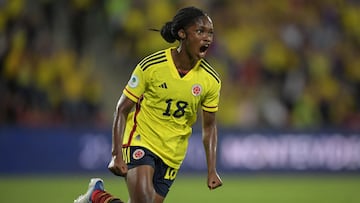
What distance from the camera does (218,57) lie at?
1630 cm

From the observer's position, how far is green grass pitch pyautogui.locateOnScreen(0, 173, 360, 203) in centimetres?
1198

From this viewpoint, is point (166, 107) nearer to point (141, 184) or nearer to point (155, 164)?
point (155, 164)

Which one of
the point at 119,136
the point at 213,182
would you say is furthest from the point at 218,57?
the point at 119,136

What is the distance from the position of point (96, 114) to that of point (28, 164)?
1.51 metres

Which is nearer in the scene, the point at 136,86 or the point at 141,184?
the point at 141,184

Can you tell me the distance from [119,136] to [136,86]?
18.7 inches

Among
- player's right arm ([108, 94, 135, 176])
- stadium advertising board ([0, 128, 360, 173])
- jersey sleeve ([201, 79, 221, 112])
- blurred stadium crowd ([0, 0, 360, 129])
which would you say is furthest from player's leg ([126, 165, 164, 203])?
blurred stadium crowd ([0, 0, 360, 129])

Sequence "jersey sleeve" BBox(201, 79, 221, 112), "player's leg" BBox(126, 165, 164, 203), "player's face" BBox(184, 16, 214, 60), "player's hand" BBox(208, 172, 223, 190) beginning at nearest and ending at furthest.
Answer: "player's leg" BBox(126, 165, 164, 203) → "player's face" BBox(184, 16, 214, 60) → "player's hand" BBox(208, 172, 223, 190) → "jersey sleeve" BBox(201, 79, 221, 112)

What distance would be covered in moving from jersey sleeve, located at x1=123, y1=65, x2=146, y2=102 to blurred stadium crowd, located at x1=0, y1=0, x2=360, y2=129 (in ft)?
24.1

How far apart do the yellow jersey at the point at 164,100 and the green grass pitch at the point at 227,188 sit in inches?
168

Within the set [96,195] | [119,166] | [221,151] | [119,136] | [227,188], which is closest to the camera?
[119,166]

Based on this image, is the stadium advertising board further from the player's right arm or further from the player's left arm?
the player's right arm

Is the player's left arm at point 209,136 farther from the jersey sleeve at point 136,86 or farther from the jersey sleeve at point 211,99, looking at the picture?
the jersey sleeve at point 136,86

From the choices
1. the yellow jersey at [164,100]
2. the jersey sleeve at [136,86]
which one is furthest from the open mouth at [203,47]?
the jersey sleeve at [136,86]
